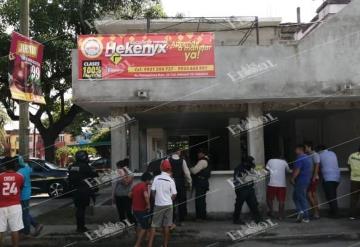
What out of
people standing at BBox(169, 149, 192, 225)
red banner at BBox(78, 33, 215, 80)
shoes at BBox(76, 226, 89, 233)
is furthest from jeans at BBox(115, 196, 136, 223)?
red banner at BBox(78, 33, 215, 80)

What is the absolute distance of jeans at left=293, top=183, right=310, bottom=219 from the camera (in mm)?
11750

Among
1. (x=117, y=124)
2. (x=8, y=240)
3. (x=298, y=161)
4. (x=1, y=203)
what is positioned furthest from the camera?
(x=117, y=124)

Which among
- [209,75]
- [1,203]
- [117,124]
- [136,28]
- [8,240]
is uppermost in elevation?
[136,28]

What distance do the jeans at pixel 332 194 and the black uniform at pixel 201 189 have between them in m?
2.77

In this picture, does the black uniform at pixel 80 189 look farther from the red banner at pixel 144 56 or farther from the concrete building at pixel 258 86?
the red banner at pixel 144 56

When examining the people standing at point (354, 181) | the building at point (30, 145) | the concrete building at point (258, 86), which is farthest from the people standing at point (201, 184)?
the building at point (30, 145)

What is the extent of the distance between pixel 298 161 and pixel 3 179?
6327mm

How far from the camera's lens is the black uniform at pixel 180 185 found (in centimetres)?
1173

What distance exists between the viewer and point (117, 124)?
12.6 m

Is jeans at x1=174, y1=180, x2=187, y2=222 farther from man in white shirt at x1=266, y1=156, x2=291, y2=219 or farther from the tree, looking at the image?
the tree

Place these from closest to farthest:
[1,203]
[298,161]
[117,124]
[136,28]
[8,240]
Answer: [1,203]
[8,240]
[298,161]
[117,124]
[136,28]

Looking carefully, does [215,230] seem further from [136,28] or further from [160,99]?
[136,28]

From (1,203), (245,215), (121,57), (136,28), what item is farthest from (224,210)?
(136,28)

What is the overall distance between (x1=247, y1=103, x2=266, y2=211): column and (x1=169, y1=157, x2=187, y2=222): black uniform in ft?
6.16
